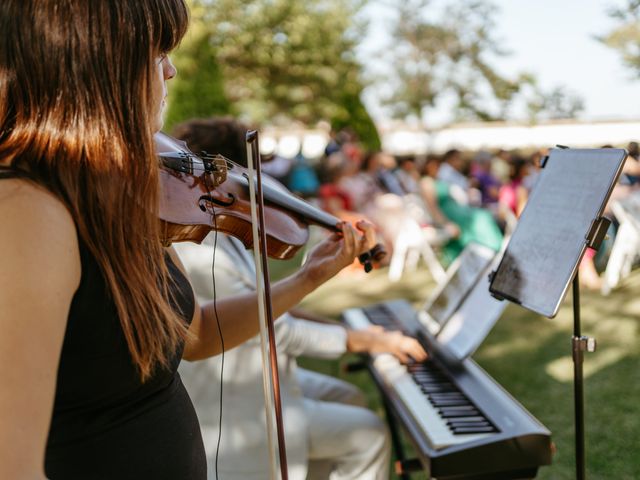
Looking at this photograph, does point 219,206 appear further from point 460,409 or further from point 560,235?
point 460,409

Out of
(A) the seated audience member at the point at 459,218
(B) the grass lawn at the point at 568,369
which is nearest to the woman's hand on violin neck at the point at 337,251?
(B) the grass lawn at the point at 568,369

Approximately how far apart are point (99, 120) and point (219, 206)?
0.75m

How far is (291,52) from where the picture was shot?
86.8 ft

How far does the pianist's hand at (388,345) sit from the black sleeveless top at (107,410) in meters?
1.49

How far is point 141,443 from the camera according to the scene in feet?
3.97

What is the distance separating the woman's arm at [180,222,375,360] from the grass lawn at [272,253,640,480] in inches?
74.6

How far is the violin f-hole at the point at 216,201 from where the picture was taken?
1.67m

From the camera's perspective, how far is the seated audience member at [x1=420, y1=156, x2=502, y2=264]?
789cm

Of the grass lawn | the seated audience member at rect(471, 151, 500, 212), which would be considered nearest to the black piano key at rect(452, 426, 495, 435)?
the grass lawn

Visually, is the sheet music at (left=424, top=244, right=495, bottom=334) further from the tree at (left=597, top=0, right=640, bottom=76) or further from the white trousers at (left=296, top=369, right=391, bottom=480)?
the tree at (left=597, top=0, right=640, bottom=76)

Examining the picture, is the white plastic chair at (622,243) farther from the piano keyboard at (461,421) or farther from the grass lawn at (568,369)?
the piano keyboard at (461,421)

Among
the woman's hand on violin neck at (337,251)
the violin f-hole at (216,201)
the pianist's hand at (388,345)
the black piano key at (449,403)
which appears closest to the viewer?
the violin f-hole at (216,201)

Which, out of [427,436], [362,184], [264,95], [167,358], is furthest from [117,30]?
[264,95]

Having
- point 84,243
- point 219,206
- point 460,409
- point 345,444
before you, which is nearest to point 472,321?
point 460,409
